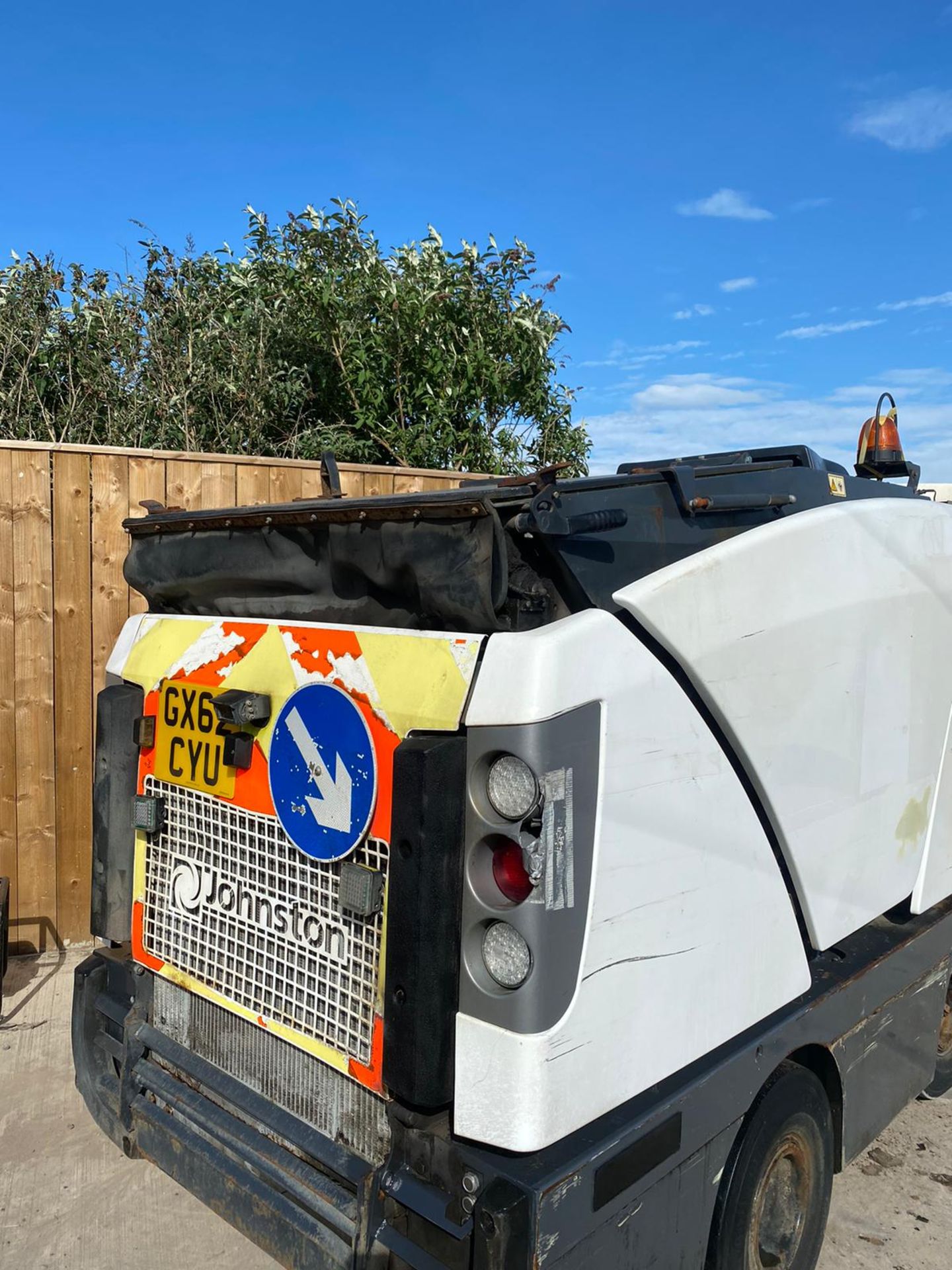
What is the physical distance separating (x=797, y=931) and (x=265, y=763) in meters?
1.46

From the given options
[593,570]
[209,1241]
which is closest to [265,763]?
[593,570]

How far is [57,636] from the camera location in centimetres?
467

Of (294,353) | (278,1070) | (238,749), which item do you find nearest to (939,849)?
(278,1070)

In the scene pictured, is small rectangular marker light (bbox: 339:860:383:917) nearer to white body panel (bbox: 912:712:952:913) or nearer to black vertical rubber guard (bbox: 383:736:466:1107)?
black vertical rubber guard (bbox: 383:736:466:1107)

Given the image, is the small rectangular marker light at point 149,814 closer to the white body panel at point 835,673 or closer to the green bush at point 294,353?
the white body panel at point 835,673

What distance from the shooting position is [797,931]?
2.54 m

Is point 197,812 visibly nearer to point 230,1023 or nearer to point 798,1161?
point 230,1023

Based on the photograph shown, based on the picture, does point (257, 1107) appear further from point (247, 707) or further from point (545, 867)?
point (545, 867)

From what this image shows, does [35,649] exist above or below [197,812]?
above

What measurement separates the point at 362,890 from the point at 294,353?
653 centimetres

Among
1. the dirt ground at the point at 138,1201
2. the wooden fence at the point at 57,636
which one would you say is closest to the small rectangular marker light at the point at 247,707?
the dirt ground at the point at 138,1201

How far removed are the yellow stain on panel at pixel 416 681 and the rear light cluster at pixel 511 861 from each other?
16 centimetres

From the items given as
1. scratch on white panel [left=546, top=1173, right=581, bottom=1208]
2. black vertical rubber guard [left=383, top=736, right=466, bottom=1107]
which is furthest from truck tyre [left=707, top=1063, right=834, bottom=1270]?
black vertical rubber guard [left=383, top=736, right=466, bottom=1107]

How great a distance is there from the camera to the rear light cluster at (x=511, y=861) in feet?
6.15
